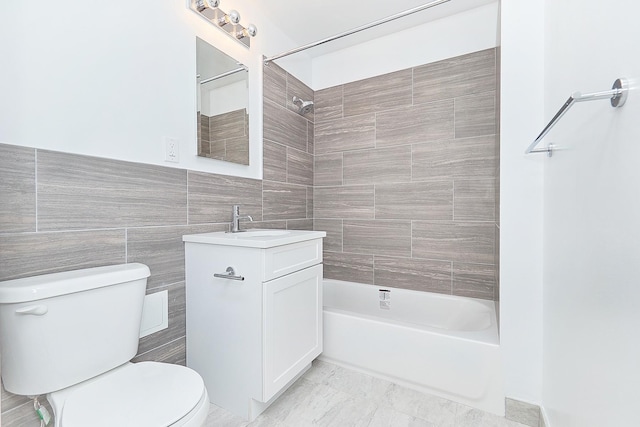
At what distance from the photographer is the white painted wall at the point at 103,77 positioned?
1.01 m

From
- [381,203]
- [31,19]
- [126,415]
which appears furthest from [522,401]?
[31,19]

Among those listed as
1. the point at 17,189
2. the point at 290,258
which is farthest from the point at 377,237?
the point at 17,189

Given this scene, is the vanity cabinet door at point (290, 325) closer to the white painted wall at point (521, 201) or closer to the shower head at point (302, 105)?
the white painted wall at point (521, 201)

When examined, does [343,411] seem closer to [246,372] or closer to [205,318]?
[246,372]

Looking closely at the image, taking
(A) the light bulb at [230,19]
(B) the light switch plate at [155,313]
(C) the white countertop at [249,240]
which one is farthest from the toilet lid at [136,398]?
(A) the light bulb at [230,19]

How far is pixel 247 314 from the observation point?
1.37m

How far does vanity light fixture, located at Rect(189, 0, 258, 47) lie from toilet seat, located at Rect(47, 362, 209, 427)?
183 cm

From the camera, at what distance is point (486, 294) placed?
206cm

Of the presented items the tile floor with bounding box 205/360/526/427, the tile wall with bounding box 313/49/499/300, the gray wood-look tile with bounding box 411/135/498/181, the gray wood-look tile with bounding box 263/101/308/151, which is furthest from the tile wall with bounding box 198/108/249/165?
the tile floor with bounding box 205/360/526/427

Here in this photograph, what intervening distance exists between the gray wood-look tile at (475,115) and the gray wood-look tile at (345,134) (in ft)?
2.19

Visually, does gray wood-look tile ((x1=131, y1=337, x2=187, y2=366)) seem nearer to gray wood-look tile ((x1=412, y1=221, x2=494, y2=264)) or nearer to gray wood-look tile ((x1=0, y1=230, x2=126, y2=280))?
gray wood-look tile ((x1=0, y1=230, x2=126, y2=280))

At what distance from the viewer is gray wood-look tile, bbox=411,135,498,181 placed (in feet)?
6.64

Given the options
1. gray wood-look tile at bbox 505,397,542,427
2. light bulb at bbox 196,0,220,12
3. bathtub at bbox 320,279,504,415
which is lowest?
gray wood-look tile at bbox 505,397,542,427

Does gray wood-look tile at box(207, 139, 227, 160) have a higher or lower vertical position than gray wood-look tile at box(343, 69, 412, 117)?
lower
